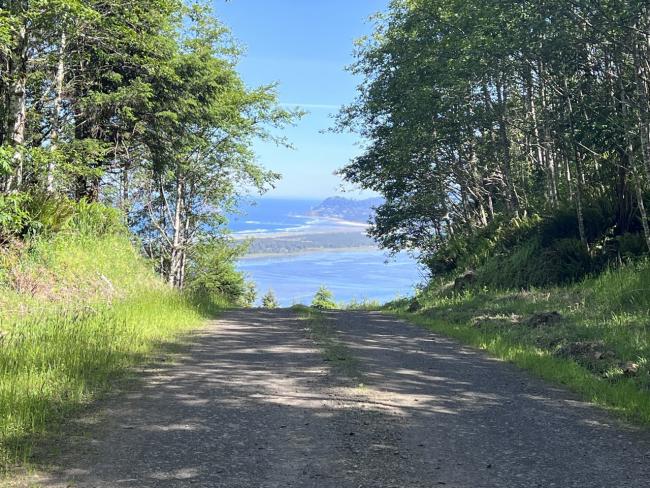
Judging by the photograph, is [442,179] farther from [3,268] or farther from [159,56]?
[3,268]

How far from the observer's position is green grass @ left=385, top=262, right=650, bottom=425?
19.7 feet

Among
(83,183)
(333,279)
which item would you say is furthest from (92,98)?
(333,279)

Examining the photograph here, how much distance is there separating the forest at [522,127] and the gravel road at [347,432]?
7.12 meters

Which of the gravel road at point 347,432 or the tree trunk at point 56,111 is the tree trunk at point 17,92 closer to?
the tree trunk at point 56,111

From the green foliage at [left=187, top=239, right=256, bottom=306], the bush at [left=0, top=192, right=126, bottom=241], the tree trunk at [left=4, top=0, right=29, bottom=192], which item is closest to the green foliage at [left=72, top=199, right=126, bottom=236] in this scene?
the bush at [left=0, top=192, right=126, bottom=241]

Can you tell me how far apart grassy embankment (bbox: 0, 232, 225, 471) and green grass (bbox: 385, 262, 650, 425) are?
518cm

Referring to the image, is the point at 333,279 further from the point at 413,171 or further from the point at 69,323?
the point at 69,323

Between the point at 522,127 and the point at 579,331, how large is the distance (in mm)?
11422

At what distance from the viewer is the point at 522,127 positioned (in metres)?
18.2

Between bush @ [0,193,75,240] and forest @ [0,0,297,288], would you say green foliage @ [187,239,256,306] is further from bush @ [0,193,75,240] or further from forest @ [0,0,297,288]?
bush @ [0,193,75,240]

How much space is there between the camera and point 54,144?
13477 millimetres

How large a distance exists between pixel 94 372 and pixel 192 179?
23904 millimetres

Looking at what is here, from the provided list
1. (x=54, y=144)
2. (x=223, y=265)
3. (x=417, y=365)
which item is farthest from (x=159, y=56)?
(x=223, y=265)

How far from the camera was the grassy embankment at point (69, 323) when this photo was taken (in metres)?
4.75
